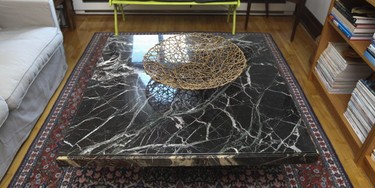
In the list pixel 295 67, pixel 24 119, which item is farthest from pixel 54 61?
pixel 295 67

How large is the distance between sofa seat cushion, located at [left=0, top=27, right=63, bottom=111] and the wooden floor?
32 centimetres

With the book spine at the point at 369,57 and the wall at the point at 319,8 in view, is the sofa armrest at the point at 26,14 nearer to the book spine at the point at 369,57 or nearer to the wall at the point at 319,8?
the book spine at the point at 369,57

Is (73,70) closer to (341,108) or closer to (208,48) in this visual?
(208,48)

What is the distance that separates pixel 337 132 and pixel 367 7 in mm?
751

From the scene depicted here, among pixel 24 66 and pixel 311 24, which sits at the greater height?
pixel 24 66

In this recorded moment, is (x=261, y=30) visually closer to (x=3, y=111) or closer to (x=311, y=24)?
(x=311, y=24)

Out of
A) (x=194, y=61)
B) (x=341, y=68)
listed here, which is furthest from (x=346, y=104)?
(x=194, y=61)

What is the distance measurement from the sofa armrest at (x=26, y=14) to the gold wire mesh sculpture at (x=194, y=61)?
79cm

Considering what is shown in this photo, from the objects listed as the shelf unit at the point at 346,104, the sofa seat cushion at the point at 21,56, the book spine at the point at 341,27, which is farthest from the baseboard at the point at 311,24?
the sofa seat cushion at the point at 21,56

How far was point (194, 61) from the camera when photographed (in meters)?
1.55

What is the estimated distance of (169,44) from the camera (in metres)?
1.69

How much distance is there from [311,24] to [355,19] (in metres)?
1.28

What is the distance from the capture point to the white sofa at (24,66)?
1371 mm

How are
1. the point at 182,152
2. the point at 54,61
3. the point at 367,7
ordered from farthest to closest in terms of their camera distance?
1. the point at 54,61
2. the point at 367,7
3. the point at 182,152
